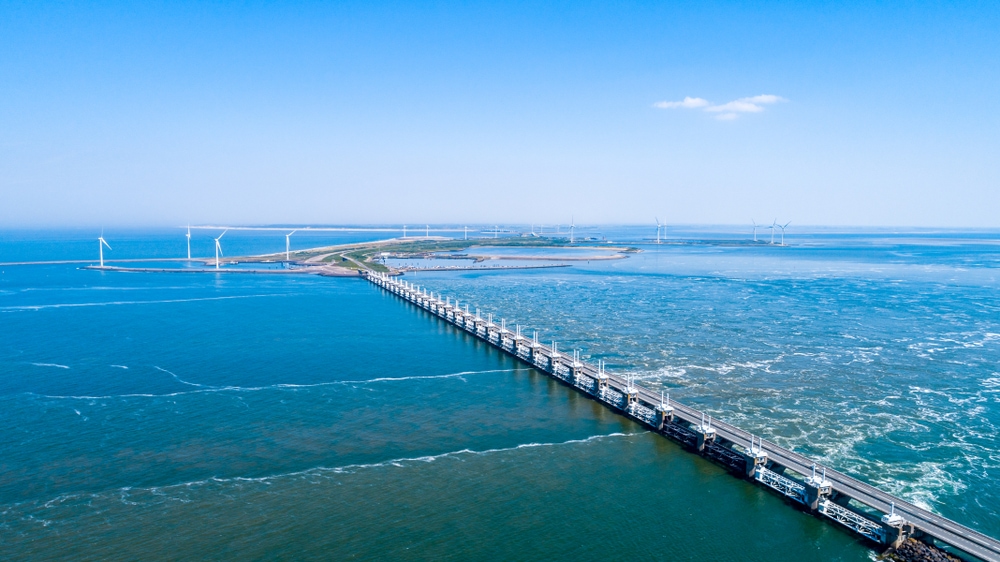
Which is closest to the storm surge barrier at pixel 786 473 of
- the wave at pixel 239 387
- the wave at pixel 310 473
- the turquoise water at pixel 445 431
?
the turquoise water at pixel 445 431

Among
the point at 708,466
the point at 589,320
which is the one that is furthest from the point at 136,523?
the point at 589,320

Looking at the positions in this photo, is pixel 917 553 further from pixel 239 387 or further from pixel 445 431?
pixel 239 387

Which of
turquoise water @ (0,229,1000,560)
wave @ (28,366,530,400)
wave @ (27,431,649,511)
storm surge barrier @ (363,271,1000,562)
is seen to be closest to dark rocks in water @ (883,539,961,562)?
storm surge barrier @ (363,271,1000,562)

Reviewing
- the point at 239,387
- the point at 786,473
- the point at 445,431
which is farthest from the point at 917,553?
the point at 239,387

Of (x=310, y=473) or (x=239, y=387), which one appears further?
(x=239, y=387)

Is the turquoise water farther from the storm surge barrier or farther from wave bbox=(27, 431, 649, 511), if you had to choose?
the storm surge barrier

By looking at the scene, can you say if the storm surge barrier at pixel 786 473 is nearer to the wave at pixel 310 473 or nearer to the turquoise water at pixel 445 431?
the turquoise water at pixel 445 431
